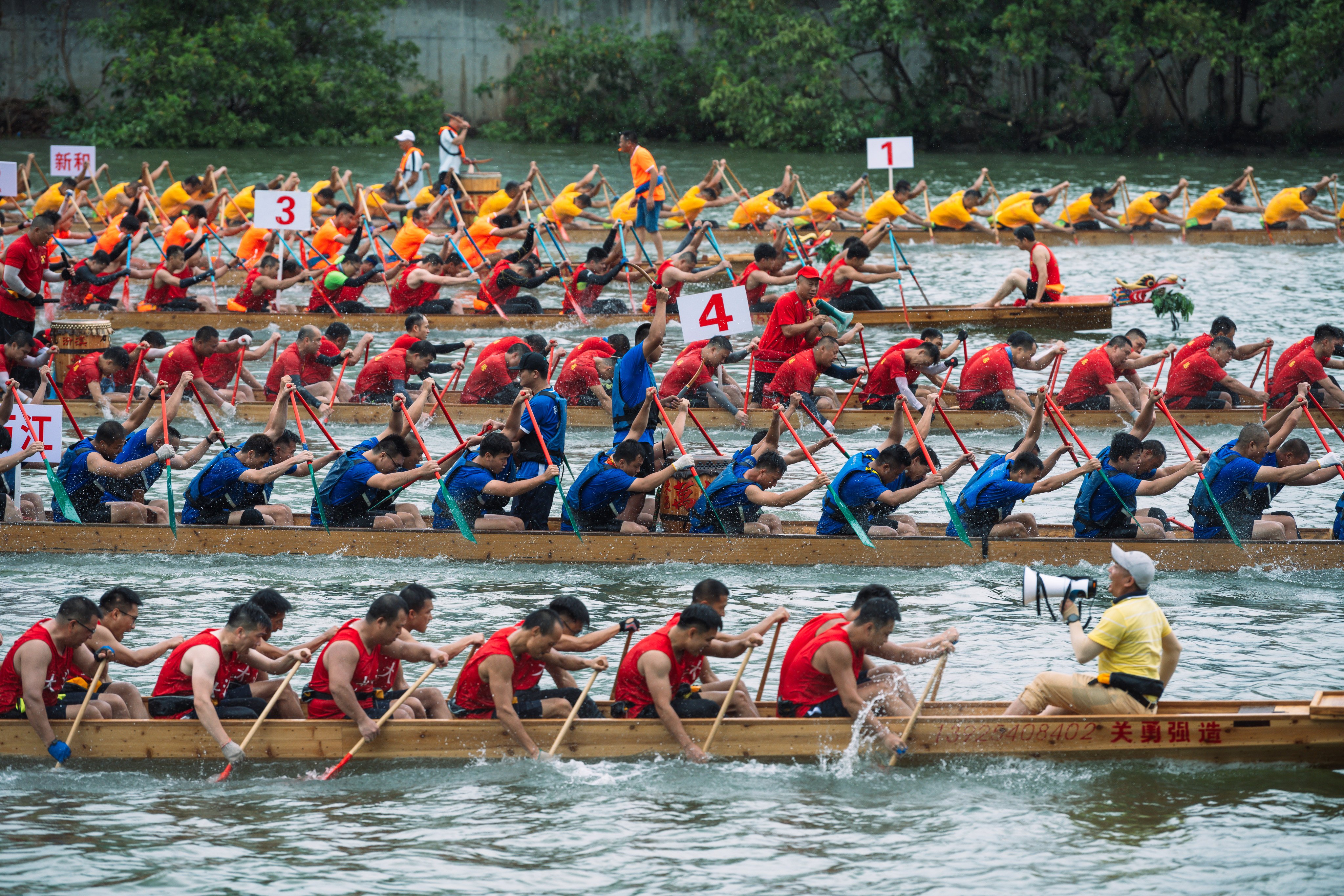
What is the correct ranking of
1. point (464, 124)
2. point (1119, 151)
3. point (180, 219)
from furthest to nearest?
point (1119, 151)
point (464, 124)
point (180, 219)

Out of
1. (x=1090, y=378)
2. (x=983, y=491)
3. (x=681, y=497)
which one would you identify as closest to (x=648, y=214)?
(x=1090, y=378)

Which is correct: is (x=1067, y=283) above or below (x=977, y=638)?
above

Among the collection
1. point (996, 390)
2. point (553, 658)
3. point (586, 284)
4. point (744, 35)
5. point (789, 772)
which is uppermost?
point (744, 35)

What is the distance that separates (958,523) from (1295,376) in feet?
16.0

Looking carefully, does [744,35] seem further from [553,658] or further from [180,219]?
[553,658]

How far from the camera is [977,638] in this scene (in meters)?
9.26

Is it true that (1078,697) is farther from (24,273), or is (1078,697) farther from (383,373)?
(24,273)

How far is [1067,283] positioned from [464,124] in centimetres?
1028

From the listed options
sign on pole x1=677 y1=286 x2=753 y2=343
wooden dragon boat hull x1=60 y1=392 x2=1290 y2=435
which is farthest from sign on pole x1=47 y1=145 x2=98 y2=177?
sign on pole x1=677 y1=286 x2=753 y2=343

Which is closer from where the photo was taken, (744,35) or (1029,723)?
(1029,723)

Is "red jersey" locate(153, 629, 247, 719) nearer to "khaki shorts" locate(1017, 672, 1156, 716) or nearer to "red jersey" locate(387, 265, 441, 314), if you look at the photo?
"khaki shorts" locate(1017, 672, 1156, 716)

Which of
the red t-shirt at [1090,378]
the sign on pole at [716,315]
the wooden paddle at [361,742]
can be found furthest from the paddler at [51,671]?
the red t-shirt at [1090,378]

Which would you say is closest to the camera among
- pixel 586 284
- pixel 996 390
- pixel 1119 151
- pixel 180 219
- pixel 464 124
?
pixel 996 390

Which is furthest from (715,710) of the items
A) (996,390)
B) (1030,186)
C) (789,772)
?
(1030,186)
